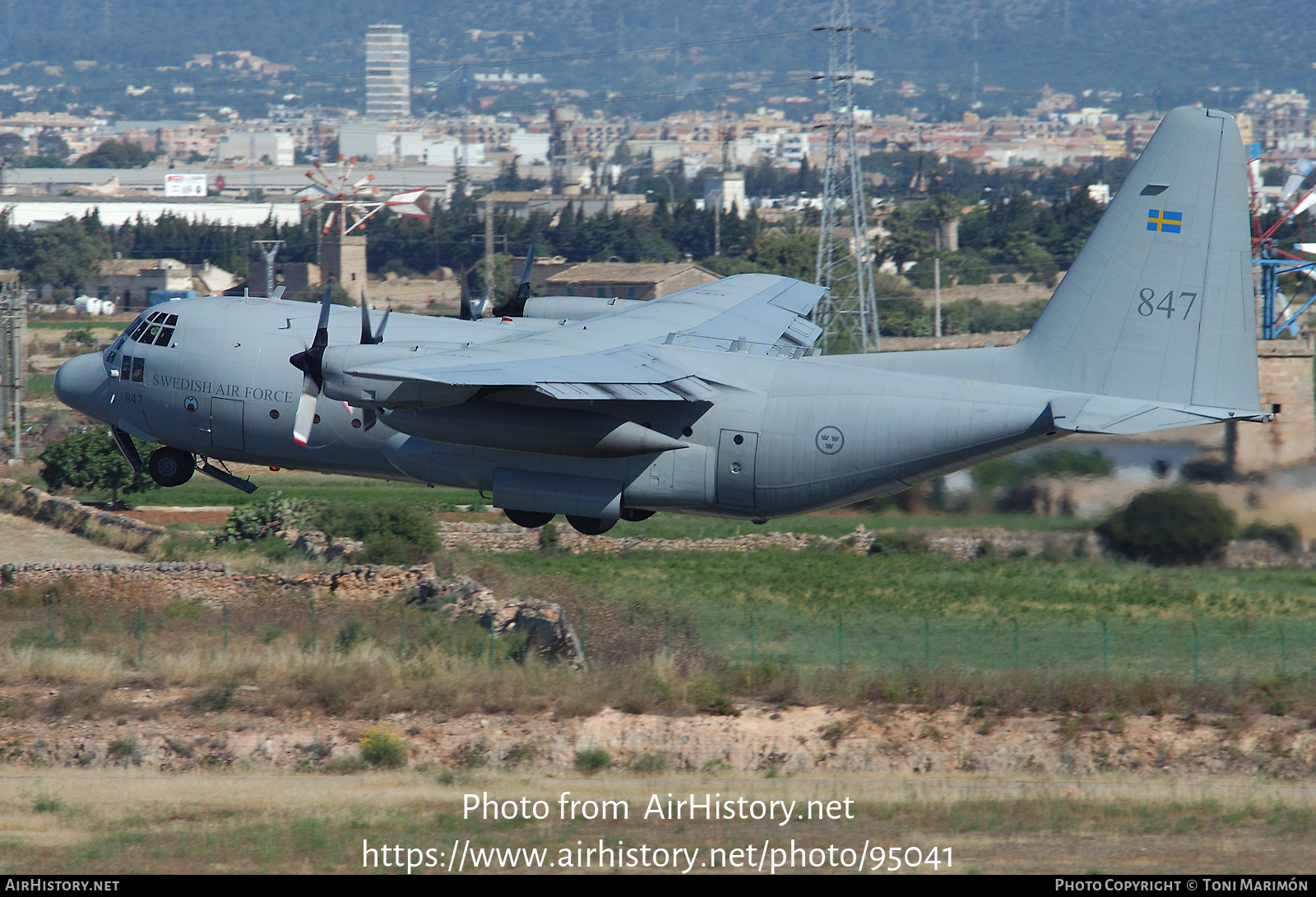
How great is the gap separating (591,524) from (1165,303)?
13025mm

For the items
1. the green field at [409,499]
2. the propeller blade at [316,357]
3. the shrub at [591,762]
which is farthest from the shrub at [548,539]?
the propeller blade at [316,357]

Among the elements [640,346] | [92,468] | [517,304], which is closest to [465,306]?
[517,304]

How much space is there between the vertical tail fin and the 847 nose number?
0.7 inches

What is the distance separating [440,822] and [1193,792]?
15214mm

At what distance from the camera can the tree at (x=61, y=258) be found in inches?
5935

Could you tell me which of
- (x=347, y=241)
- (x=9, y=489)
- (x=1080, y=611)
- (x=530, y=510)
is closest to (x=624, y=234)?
(x=347, y=241)

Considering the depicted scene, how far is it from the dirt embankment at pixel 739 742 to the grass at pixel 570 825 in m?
0.88

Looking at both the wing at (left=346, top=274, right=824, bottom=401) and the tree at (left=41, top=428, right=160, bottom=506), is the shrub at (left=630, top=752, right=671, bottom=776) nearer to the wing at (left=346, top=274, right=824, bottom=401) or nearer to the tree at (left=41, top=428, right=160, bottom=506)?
the wing at (left=346, top=274, right=824, bottom=401)

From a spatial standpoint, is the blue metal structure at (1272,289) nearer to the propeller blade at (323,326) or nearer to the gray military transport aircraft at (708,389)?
the gray military transport aircraft at (708,389)

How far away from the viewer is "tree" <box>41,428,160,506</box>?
59.2 metres

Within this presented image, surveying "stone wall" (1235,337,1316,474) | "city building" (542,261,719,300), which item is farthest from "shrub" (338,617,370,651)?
"city building" (542,261,719,300)

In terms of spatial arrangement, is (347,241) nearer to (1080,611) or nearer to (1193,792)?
(1080,611)

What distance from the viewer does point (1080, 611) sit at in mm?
42688
